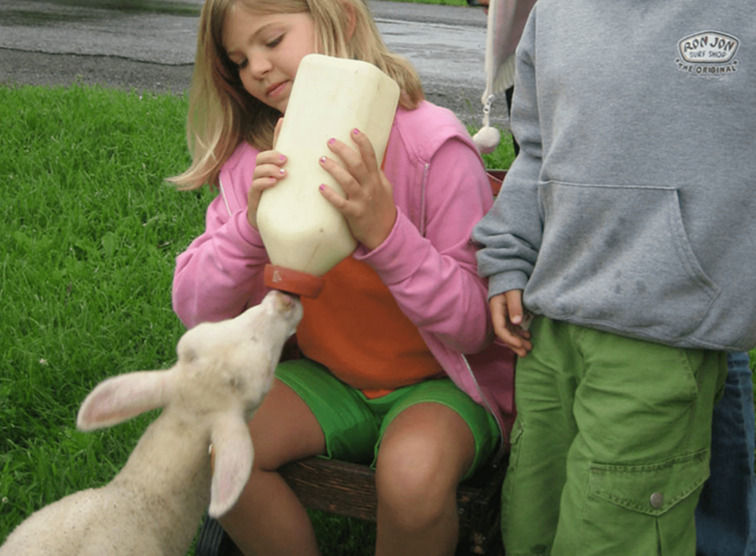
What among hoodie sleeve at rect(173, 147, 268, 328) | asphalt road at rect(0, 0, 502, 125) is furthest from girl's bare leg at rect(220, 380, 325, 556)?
asphalt road at rect(0, 0, 502, 125)

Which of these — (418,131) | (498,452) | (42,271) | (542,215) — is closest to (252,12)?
(418,131)

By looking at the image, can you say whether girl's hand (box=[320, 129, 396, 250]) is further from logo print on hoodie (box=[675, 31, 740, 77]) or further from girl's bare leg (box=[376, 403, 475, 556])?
logo print on hoodie (box=[675, 31, 740, 77])

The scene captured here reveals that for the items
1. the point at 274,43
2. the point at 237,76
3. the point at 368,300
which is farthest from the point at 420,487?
the point at 237,76

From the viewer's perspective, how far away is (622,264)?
1.82 meters

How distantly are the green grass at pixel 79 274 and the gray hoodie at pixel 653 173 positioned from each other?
1.11 meters

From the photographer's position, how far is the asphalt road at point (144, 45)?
680 cm

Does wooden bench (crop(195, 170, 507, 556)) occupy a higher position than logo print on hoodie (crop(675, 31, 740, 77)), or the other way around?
A: logo print on hoodie (crop(675, 31, 740, 77))

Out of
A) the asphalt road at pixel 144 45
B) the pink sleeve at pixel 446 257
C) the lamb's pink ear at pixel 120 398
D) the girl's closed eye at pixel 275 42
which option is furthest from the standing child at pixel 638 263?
the asphalt road at pixel 144 45

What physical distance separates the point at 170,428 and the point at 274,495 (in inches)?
13.1

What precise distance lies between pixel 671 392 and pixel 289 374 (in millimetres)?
986

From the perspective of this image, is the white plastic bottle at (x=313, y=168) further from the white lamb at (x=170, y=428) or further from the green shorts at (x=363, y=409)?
the green shorts at (x=363, y=409)

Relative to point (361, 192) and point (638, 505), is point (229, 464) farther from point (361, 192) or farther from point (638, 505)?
point (638, 505)

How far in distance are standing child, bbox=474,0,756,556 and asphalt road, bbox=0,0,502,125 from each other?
3154 millimetres

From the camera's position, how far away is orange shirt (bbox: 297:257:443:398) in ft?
7.57
